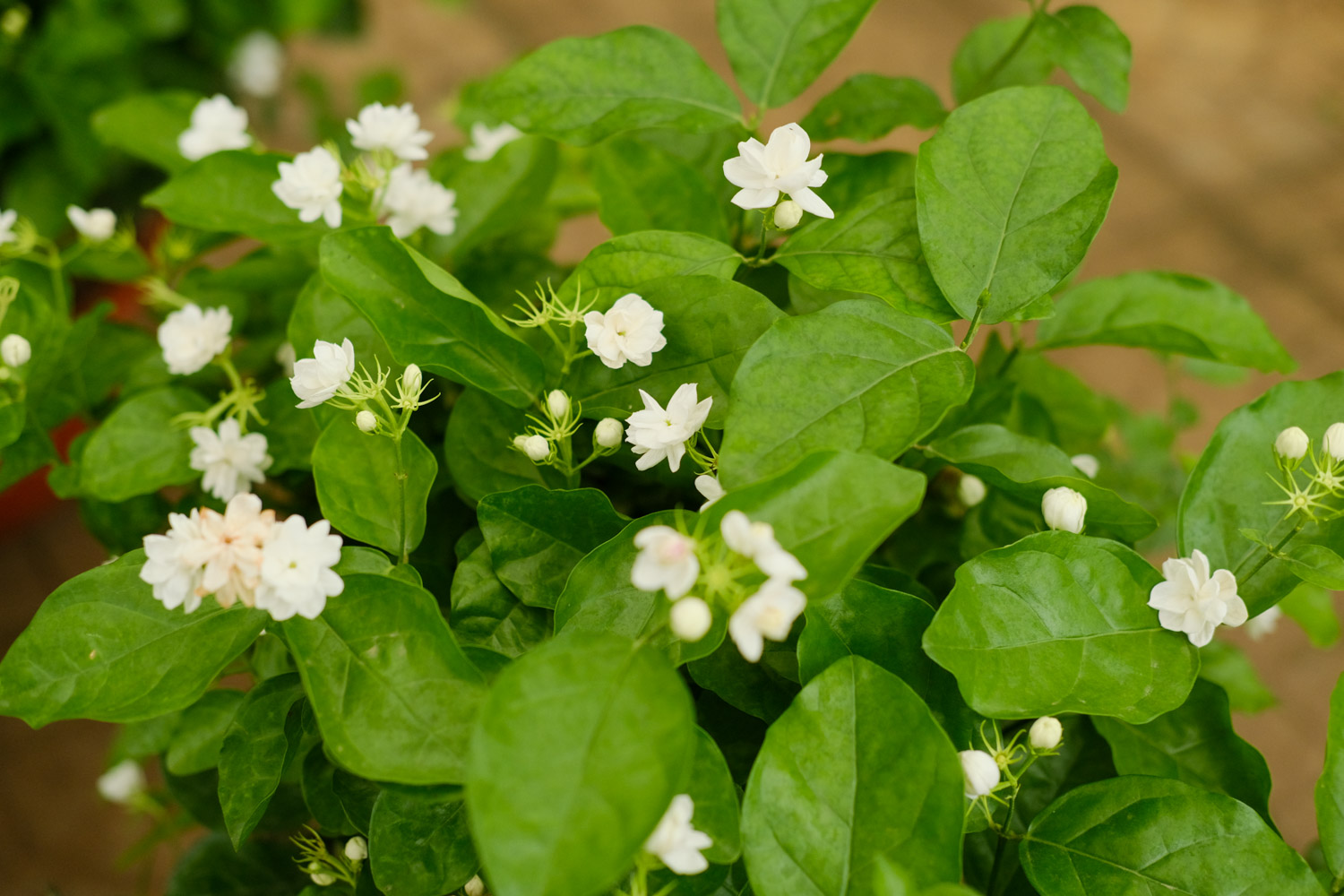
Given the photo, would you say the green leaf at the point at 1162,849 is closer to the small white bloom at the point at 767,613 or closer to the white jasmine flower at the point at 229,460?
the small white bloom at the point at 767,613

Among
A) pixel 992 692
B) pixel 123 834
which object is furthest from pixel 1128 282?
pixel 123 834

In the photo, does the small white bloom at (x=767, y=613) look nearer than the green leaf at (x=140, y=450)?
Yes

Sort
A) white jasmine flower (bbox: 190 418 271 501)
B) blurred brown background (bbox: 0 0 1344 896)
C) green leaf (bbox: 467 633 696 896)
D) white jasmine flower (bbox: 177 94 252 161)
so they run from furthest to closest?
blurred brown background (bbox: 0 0 1344 896) → white jasmine flower (bbox: 177 94 252 161) → white jasmine flower (bbox: 190 418 271 501) → green leaf (bbox: 467 633 696 896)

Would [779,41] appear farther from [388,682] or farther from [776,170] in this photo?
[388,682]

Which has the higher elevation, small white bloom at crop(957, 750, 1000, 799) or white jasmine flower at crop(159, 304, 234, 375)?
small white bloom at crop(957, 750, 1000, 799)

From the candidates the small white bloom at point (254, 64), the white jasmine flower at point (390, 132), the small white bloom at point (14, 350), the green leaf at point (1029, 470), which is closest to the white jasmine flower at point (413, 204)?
the white jasmine flower at point (390, 132)

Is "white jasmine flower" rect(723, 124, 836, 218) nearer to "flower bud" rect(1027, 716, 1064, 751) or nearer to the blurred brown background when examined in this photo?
"flower bud" rect(1027, 716, 1064, 751)

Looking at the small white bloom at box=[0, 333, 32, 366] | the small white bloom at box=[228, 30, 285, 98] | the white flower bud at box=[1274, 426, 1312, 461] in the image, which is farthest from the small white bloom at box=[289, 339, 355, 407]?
the small white bloom at box=[228, 30, 285, 98]
